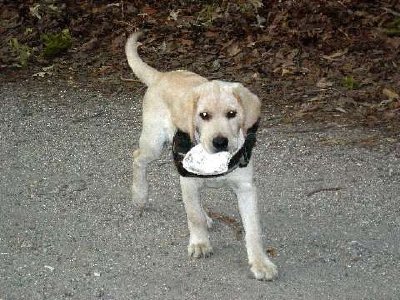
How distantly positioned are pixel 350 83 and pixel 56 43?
14.7 ft

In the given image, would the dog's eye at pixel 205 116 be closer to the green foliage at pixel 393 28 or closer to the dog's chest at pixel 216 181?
the dog's chest at pixel 216 181

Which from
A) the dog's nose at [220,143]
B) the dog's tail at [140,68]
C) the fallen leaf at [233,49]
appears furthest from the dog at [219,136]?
the fallen leaf at [233,49]

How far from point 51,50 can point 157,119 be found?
18.6 ft

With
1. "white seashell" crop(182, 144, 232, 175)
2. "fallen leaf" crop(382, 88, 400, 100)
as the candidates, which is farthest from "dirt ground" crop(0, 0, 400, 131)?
"white seashell" crop(182, 144, 232, 175)

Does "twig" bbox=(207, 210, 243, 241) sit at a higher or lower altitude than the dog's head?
lower

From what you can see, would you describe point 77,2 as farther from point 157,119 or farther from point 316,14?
point 157,119

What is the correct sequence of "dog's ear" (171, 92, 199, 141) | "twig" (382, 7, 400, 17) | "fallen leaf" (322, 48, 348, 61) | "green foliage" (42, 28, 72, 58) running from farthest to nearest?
"green foliage" (42, 28, 72, 58) → "twig" (382, 7, 400, 17) → "fallen leaf" (322, 48, 348, 61) → "dog's ear" (171, 92, 199, 141)

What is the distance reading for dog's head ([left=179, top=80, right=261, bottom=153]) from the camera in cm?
Result: 488

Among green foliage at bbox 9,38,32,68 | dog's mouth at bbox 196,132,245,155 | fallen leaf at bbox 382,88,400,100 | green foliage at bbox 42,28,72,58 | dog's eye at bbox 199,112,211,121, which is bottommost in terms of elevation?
green foliage at bbox 9,38,32,68

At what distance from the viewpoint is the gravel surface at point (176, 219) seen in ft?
16.2

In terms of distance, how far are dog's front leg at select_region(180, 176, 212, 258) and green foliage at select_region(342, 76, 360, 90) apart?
13.2ft

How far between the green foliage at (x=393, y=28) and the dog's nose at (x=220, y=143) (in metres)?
5.93

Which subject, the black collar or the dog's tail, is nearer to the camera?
the black collar

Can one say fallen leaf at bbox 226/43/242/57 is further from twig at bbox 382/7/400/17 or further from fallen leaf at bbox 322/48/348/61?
twig at bbox 382/7/400/17
